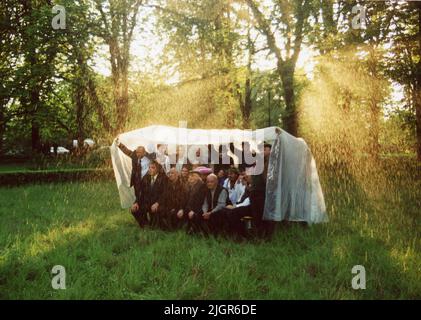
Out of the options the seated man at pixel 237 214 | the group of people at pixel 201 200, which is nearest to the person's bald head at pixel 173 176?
the group of people at pixel 201 200

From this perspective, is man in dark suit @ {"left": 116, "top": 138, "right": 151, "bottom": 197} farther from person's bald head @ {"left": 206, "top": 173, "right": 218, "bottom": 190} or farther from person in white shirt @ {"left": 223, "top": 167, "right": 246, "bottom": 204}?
person in white shirt @ {"left": 223, "top": 167, "right": 246, "bottom": 204}

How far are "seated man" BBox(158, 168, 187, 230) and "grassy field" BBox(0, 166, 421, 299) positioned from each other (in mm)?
366

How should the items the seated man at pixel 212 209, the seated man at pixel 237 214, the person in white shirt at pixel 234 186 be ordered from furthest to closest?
the person in white shirt at pixel 234 186, the seated man at pixel 212 209, the seated man at pixel 237 214

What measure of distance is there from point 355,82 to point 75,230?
11073mm

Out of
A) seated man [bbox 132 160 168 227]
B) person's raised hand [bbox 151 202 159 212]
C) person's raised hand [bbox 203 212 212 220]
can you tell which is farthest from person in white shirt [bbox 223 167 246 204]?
person's raised hand [bbox 151 202 159 212]

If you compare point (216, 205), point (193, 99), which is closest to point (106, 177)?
point (193, 99)

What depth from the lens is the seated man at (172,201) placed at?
801cm

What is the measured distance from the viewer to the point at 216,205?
7.47m

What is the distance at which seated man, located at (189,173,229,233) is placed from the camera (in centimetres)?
739

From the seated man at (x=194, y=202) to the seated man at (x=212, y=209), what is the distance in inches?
2.8

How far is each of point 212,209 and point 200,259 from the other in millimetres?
1559

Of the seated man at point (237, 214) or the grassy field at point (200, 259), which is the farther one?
the seated man at point (237, 214)

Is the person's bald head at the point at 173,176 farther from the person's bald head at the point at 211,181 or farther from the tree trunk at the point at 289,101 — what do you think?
the tree trunk at the point at 289,101
